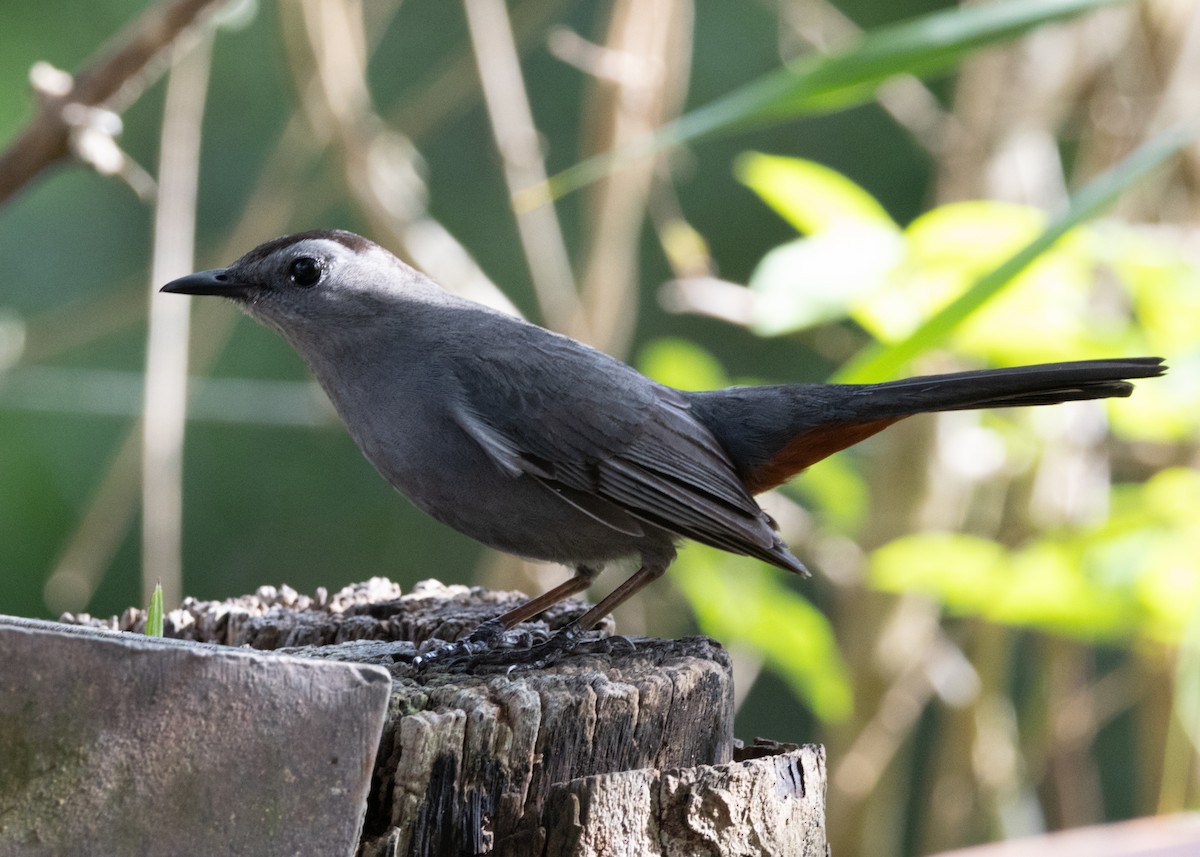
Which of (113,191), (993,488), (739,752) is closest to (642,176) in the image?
(993,488)

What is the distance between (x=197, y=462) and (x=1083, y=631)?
7467 mm

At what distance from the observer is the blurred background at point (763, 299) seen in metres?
3.29

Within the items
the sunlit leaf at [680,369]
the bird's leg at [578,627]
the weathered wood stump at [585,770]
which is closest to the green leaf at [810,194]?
the bird's leg at [578,627]

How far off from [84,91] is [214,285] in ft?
1.89

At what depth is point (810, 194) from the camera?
3482 mm

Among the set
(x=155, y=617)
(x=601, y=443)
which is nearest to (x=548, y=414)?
(x=601, y=443)

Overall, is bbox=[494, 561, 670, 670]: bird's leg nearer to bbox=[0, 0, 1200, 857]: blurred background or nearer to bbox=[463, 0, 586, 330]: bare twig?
bbox=[0, 0, 1200, 857]: blurred background

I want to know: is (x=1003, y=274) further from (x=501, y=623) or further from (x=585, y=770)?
(x=501, y=623)

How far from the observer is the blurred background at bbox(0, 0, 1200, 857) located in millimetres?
3289

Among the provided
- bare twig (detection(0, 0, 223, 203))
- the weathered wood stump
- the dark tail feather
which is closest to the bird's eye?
bare twig (detection(0, 0, 223, 203))

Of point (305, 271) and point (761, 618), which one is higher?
point (305, 271)

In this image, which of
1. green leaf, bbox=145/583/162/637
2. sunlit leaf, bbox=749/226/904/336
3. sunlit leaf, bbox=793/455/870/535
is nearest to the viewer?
green leaf, bbox=145/583/162/637

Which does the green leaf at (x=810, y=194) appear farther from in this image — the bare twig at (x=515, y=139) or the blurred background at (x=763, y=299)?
the bare twig at (x=515, y=139)

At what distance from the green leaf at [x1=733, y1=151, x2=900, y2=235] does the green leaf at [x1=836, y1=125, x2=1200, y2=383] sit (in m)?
0.94
